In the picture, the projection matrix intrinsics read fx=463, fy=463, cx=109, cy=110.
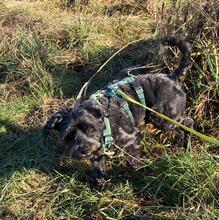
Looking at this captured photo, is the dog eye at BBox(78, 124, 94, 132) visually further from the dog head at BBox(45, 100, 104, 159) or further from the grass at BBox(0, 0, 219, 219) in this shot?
the grass at BBox(0, 0, 219, 219)

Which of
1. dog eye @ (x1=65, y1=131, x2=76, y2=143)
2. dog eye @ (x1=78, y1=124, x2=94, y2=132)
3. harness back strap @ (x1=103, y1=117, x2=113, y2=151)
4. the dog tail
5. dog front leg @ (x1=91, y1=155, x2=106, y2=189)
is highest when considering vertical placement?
the dog tail

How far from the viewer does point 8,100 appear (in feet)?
17.9

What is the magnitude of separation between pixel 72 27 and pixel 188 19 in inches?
81.0

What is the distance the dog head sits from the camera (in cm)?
366

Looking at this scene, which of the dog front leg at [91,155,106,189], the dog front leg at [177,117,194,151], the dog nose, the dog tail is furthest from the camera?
the dog front leg at [177,117,194,151]

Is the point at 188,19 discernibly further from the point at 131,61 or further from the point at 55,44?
the point at 55,44

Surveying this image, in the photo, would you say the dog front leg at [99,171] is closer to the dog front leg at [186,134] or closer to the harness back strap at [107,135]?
the harness back strap at [107,135]

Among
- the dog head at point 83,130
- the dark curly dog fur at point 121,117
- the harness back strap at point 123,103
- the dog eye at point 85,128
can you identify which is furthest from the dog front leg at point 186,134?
the dog eye at point 85,128

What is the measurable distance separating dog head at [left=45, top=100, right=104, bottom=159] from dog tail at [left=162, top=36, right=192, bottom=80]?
0.91m

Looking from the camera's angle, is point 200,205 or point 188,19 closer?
point 200,205

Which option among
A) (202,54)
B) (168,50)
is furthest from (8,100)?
(202,54)

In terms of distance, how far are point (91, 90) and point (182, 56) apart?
140 cm

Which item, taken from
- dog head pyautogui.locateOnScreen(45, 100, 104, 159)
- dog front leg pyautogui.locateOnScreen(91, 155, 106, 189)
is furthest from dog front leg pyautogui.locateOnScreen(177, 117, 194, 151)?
dog head pyautogui.locateOnScreen(45, 100, 104, 159)

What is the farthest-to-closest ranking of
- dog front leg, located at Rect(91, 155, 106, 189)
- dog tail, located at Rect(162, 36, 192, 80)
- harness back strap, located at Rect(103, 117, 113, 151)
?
dog tail, located at Rect(162, 36, 192, 80) → dog front leg, located at Rect(91, 155, 106, 189) → harness back strap, located at Rect(103, 117, 113, 151)
